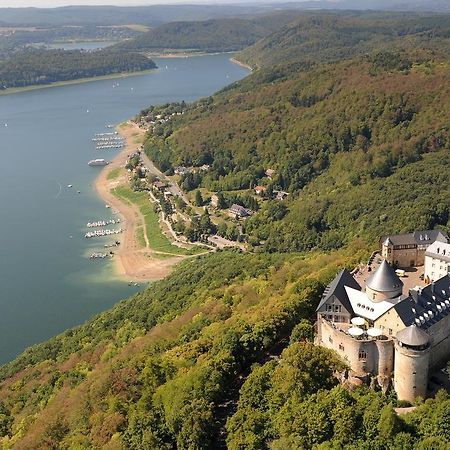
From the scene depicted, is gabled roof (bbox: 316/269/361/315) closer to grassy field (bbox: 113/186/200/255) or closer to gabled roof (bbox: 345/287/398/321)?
gabled roof (bbox: 345/287/398/321)

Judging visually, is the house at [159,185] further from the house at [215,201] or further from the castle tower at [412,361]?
the castle tower at [412,361]

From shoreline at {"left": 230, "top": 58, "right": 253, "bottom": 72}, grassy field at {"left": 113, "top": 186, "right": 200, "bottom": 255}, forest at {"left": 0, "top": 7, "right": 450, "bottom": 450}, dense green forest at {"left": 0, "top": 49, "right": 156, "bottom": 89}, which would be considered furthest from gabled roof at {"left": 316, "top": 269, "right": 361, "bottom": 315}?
shoreline at {"left": 230, "top": 58, "right": 253, "bottom": 72}

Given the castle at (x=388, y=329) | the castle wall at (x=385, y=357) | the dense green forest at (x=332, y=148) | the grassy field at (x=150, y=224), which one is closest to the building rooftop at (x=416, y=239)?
the castle at (x=388, y=329)

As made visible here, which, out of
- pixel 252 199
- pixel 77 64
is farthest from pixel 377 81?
pixel 77 64

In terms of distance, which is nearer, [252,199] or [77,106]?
[252,199]

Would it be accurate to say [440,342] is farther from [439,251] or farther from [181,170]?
[181,170]

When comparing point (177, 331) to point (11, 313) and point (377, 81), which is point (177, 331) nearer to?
point (11, 313)
